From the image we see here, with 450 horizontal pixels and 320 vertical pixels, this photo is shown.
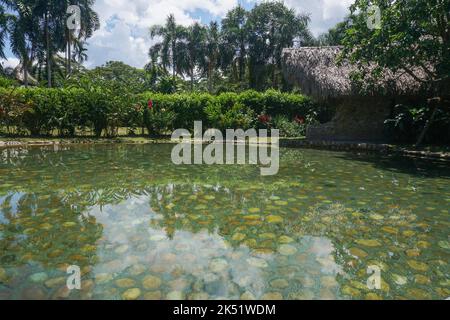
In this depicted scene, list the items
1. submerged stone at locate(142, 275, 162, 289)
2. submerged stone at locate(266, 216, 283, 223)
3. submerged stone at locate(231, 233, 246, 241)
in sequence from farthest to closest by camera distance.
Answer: submerged stone at locate(266, 216, 283, 223) → submerged stone at locate(231, 233, 246, 241) → submerged stone at locate(142, 275, 162, 289)

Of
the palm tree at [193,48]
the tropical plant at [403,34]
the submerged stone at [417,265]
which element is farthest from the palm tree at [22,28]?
the submerged stone at [417,265]

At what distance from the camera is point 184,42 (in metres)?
38.5

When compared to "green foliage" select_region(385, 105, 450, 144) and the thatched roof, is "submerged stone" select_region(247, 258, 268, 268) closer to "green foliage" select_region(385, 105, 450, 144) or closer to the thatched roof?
"green foliage" select_region(385, 105, 450, 144)

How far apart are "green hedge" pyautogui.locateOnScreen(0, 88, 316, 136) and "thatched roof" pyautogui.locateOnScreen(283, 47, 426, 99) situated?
3.16 meters

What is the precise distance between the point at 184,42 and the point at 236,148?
1175 inches

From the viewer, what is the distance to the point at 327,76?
12586 millimetres

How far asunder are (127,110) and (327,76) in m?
8.28

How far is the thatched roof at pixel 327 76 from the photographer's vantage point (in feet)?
38.9

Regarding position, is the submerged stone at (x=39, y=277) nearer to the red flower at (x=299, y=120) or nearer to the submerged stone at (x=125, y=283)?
the submerged stone at (x=125, y=283)

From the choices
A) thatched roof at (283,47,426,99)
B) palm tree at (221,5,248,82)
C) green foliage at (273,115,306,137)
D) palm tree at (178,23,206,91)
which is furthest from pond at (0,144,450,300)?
palm tree at (178,23,206,91)

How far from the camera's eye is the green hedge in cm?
1296

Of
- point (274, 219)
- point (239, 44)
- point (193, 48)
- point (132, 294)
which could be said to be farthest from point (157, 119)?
point (193, 48)

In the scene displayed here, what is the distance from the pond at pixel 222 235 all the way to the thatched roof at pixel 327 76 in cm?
613
